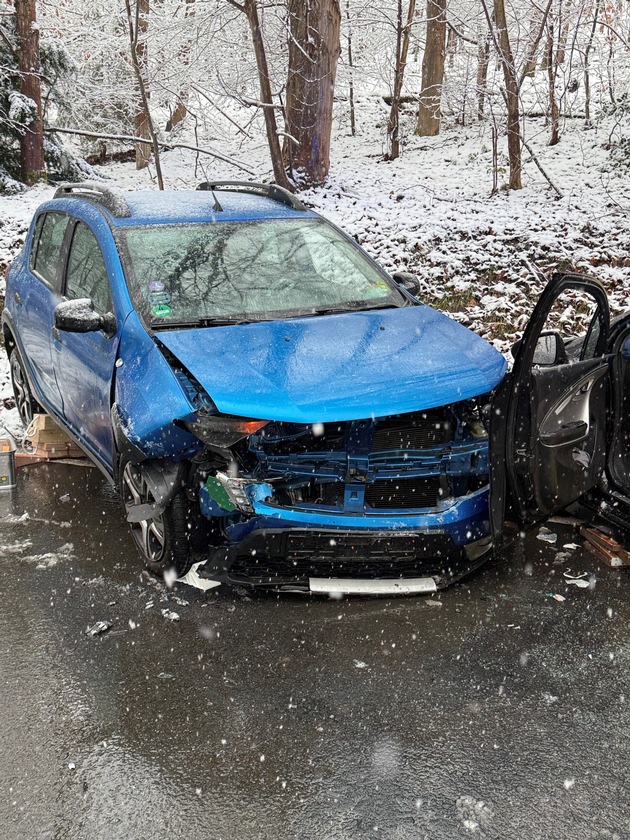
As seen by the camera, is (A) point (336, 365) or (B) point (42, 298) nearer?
(A) point (336, 365)

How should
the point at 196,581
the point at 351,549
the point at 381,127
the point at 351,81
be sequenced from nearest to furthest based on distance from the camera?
the point at 351,549, the point at 196,581, the point at 381,127, the point at 351,81

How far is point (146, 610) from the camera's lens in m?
4.09

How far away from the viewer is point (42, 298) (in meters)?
5.79

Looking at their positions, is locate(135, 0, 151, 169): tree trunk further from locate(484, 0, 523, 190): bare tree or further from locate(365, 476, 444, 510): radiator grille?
locate(365, 476, 444, 510): radiator grille

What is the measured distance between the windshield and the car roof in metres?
0.09

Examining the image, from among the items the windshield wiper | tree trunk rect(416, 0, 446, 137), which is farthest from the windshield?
tree trunk rect(416, 0, 446, 137)

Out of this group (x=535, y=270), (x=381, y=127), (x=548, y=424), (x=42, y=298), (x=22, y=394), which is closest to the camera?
(x=548, y=424)

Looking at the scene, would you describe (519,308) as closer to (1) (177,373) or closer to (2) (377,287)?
(2) (377,287)

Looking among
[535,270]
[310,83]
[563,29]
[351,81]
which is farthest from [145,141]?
[351,81]

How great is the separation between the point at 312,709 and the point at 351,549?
82 cm

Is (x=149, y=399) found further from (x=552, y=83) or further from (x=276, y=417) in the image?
(x=552, y=83)

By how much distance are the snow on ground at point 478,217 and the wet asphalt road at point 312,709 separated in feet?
15.4

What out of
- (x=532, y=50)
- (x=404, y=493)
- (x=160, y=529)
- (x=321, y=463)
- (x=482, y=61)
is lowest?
(x=160, y=529)

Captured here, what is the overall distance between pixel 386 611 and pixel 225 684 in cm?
93
